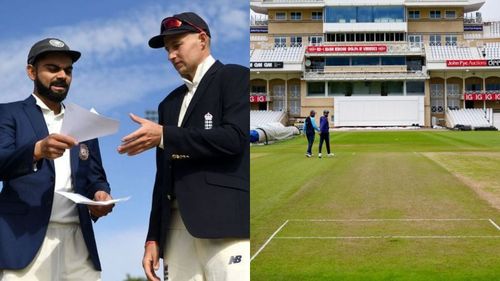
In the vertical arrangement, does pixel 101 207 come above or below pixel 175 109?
below

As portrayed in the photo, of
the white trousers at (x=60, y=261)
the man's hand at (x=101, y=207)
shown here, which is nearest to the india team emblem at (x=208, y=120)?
the man's hand at (x=101, y=207)

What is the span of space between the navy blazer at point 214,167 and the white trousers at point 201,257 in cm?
4

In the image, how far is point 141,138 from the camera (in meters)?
1.29

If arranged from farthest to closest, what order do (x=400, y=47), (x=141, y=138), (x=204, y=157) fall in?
(x=400, y=47)
(x=204, y=157)
(x=141, y=138)

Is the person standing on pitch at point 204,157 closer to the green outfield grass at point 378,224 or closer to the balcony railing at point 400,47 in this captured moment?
the green outfield grass at point 378,224

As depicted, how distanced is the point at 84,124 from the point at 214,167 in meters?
0.27

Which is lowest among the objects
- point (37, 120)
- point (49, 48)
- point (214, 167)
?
point (214, 167)

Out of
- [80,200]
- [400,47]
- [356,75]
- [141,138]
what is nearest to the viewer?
[141,138]

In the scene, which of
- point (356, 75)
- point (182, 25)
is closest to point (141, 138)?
point (182, 25)

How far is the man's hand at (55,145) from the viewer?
1421mm

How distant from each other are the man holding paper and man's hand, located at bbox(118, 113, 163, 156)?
330mm

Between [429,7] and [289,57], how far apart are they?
5.69m

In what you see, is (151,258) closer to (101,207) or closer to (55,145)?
(101,207)

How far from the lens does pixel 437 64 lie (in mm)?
22922
